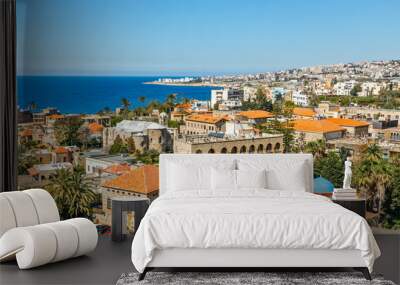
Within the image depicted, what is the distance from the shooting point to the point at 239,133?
841cm

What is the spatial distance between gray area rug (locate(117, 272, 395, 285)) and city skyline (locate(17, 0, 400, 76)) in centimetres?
338

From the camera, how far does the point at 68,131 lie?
27.4 ft

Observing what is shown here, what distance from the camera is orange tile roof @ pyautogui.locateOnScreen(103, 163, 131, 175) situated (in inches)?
329

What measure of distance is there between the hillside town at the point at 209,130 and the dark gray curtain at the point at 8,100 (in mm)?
557

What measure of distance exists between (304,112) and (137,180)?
2222mm

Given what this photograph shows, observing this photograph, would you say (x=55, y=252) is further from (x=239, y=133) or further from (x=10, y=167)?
(x=239, y=133)

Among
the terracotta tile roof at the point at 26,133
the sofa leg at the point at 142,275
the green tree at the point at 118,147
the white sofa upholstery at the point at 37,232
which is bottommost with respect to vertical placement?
the sofa leg at the point at 142,275

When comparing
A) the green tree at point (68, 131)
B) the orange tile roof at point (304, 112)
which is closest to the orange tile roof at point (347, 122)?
the orange tile roof at point (304, 112)

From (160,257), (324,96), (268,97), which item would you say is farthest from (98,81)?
(160,257)

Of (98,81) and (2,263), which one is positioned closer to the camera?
(2,263)

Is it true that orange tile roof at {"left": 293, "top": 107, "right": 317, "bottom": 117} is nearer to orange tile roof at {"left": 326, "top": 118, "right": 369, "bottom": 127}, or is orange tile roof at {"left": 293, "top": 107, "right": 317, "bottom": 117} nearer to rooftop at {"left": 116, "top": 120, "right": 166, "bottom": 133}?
orange tile roof at {"left": 326, "top": 118, "right": 369, "bottom": 127}

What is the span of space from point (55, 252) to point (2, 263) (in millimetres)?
538

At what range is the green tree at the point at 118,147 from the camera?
8.39 metres

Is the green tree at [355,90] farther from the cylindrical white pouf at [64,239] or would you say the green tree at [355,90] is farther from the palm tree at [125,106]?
the cylindrical white pouf at [64,239]
